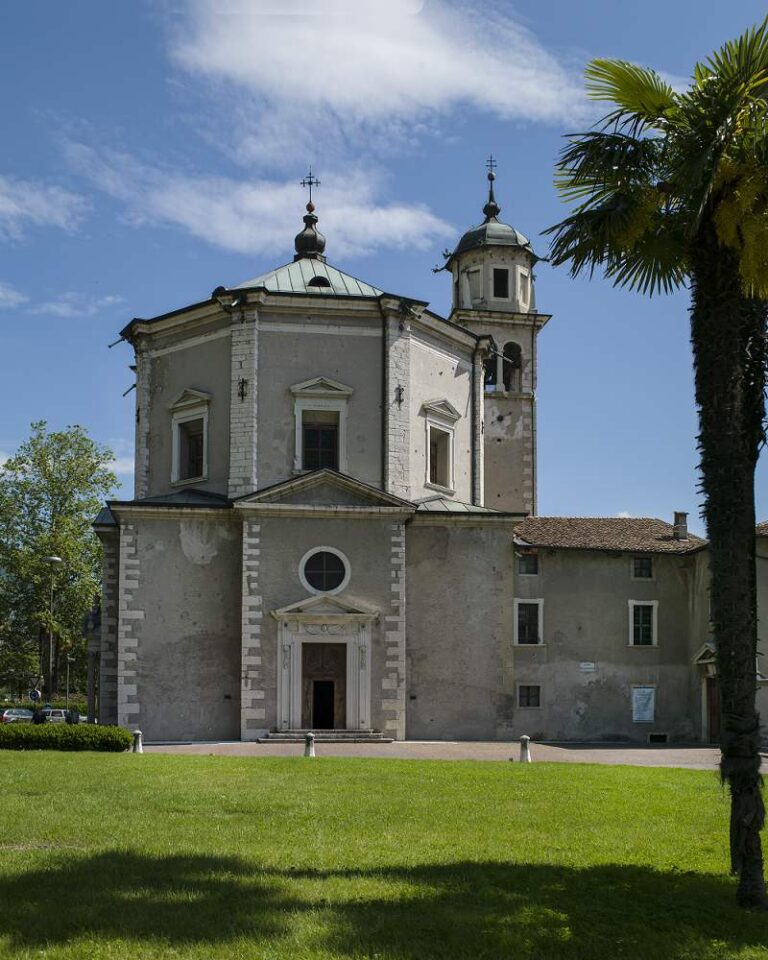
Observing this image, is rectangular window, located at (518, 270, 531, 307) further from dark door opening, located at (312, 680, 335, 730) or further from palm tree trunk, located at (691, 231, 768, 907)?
palm tree trunk, located at (691, 231, 768, 907)

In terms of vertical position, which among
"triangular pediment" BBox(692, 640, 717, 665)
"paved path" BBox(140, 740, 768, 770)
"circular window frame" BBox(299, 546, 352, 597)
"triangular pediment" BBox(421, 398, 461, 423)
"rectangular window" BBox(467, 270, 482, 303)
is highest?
"rectangular window" BBox(467, 270, 482, 303)

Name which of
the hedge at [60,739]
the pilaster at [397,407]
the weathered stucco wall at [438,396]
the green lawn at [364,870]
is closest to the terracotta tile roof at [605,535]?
the weathered stucco wall at [438,396]

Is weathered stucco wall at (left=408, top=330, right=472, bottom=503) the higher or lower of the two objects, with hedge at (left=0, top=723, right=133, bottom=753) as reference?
higher

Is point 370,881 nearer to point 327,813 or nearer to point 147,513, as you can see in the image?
point 327,813

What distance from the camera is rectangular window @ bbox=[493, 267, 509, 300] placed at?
45.8 meters

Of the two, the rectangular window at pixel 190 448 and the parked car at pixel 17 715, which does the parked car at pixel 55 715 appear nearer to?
the parked car at pixel 17 715

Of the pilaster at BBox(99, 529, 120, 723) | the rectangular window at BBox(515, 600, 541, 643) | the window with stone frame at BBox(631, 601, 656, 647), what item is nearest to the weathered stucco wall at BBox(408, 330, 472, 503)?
the rectangular window at BBox(515, 600, 541, 643)

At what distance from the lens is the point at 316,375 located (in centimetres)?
3478

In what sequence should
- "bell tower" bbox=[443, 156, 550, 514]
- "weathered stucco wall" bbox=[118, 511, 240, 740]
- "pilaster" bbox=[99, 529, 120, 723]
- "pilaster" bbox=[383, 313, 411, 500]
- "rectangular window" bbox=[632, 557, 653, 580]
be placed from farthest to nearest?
"bell tower" bbox=[443, 156, 550, 514]
"rectangular window" bbox=[632, 557, 653, 580]
"pilaster" bbox=[383, 313, 411, 500]
"pilaster" bbox=[99, 529, 120, 723]
"weathered stucco wall" bbox=[118, 511, 240, 740]

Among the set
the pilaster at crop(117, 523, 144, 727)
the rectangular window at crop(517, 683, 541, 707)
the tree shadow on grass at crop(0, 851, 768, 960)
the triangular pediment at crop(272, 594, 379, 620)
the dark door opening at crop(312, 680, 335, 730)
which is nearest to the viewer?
the tree shadow on grass at crop(0, 851, 768, 960)

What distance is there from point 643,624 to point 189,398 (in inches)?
652

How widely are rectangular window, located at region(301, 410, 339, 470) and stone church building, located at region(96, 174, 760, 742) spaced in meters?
0.06

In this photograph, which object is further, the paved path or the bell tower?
the bell tower

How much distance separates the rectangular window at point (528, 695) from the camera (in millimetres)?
36500
